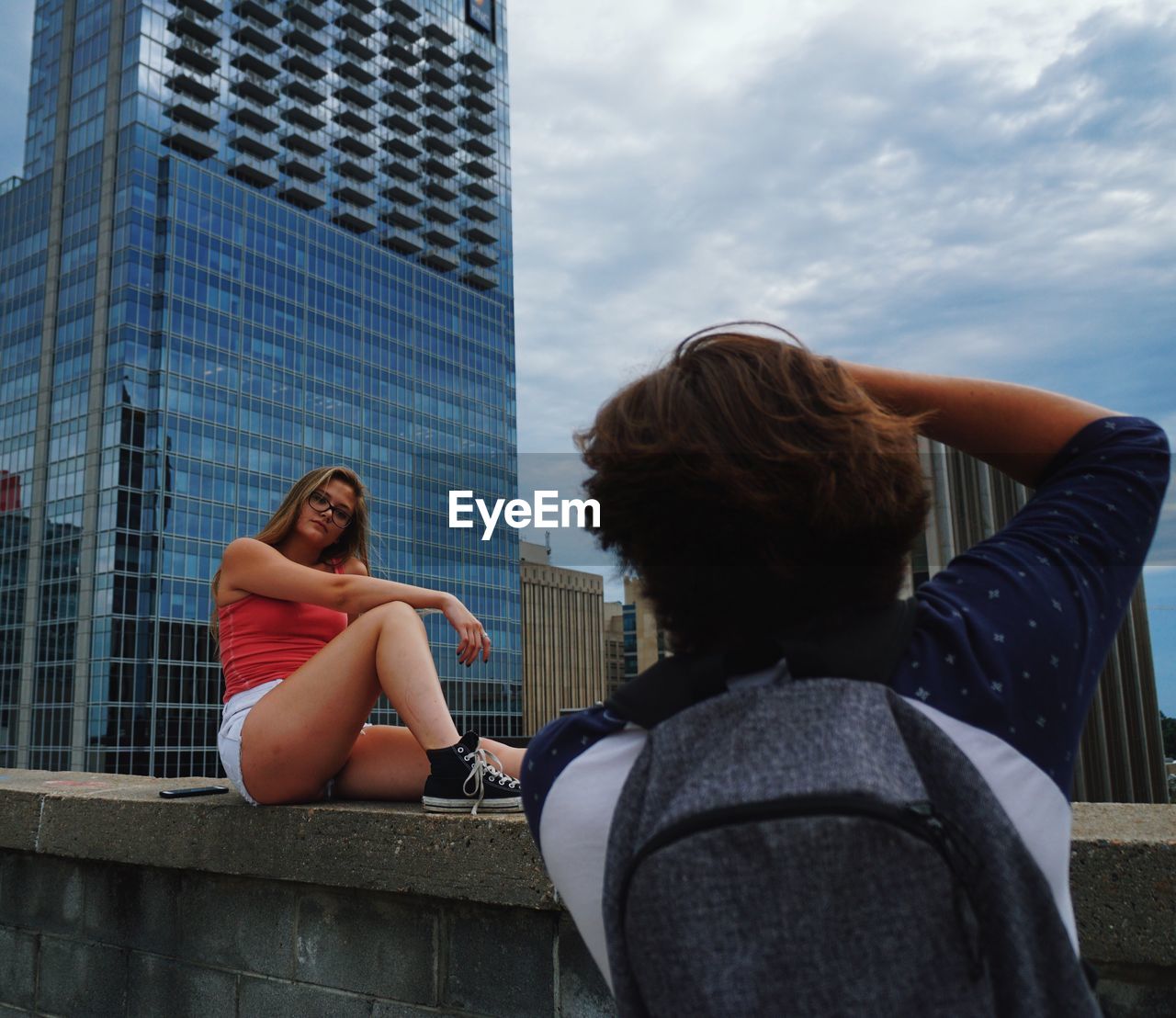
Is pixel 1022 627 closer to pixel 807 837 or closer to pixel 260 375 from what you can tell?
pixel 807 837

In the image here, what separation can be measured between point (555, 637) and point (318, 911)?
102107 mm

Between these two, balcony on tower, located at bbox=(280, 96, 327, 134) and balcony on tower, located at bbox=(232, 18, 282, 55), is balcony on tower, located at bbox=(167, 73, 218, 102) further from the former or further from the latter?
balcony on tower, located at bbox=(280, 96, 327, 134)

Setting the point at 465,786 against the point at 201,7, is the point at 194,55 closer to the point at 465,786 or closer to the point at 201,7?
the point at 201,7

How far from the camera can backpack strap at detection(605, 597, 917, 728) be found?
952 millimetres

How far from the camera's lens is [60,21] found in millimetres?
67250

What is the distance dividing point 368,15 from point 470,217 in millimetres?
16255

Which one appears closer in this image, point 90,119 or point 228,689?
point 228,689

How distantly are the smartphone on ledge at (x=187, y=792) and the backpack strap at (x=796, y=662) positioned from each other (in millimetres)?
2765

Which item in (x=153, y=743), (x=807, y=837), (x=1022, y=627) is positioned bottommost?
(x=153, y=743)

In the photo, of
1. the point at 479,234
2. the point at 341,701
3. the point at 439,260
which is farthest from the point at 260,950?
the point at 479,234

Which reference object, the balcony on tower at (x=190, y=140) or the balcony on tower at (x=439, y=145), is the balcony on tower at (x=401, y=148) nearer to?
the balcony on tower at (x=439, y=145)

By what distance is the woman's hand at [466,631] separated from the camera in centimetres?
301

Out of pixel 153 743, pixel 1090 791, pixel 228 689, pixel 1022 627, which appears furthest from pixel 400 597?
pixel 153 743

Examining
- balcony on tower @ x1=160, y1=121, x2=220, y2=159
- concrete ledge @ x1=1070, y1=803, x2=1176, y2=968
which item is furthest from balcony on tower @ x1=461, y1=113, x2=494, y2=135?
concrete ledge @ x1=1070, y1=803, x2=1176, y2=968
